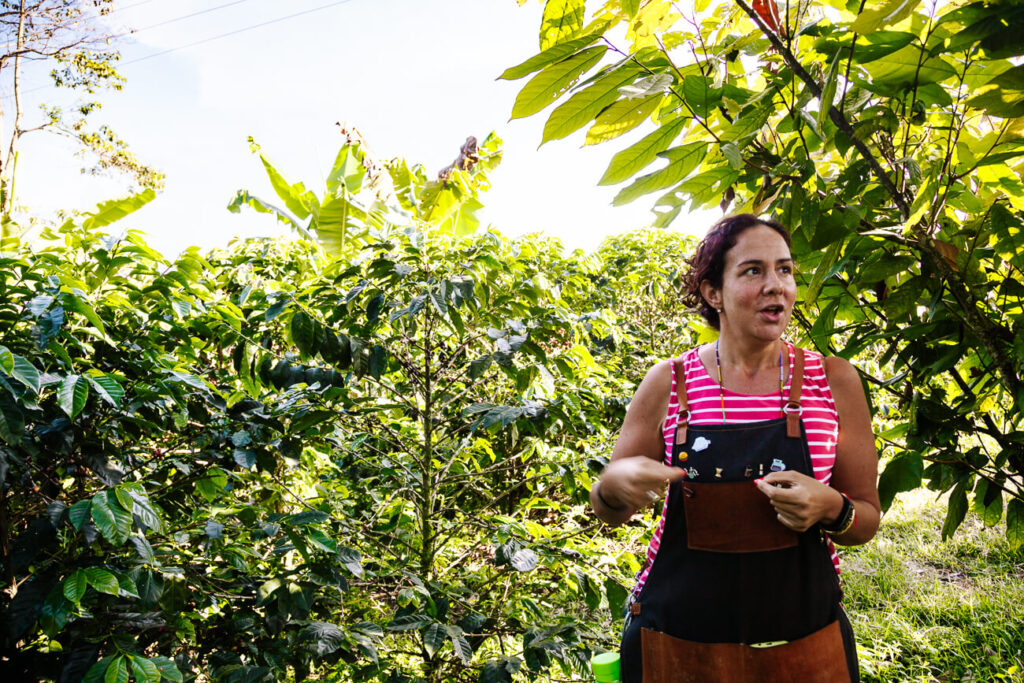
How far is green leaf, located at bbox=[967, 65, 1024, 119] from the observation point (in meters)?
0.77

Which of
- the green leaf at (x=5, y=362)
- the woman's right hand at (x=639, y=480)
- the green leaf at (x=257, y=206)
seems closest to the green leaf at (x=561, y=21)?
the woman's right hand at (x=639, y=480)

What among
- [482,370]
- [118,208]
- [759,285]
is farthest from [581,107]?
[118,208]

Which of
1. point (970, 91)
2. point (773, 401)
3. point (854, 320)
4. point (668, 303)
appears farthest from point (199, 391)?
point (668, 303)

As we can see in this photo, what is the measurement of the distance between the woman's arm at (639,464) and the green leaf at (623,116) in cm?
60

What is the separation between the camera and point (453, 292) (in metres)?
1.99

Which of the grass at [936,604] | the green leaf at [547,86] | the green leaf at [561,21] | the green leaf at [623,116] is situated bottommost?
the grass at [936,604]

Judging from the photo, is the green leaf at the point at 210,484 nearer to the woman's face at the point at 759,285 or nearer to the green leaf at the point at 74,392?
the green leaf at the point at 74,392

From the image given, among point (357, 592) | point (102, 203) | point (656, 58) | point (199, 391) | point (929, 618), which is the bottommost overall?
point (929, 618)

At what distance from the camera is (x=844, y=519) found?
1121 millimetres

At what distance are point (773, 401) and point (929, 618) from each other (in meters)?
3.28

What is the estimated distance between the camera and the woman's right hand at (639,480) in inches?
42.6

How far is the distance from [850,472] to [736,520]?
0.84ft

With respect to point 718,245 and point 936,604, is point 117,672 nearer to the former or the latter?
point 718,245

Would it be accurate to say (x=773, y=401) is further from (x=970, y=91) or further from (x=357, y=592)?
(x=357, y=592)
